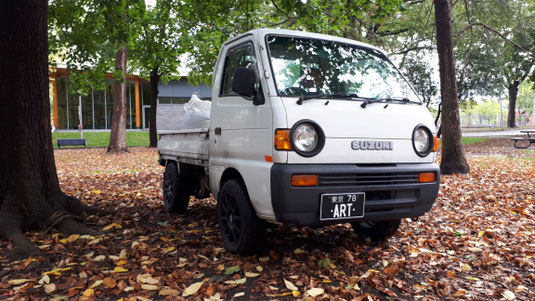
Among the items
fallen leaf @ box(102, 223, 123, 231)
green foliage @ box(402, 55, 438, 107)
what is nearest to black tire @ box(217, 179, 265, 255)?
fallen leaf @ box(102, 223, 123, 231)

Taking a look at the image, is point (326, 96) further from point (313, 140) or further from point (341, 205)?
point (341, 205)

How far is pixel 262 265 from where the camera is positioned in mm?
4000

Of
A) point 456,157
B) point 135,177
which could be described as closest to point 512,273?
point 456,157

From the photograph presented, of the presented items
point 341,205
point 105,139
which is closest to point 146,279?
point 341,205

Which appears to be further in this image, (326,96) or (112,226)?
(112,226)

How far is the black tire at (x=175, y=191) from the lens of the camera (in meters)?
6.02

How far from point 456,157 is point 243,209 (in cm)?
804

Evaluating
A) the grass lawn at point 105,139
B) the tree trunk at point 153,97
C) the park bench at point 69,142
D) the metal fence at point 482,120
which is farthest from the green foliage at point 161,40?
the metal fence at point 482,120

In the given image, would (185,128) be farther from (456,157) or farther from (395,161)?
(456,157)

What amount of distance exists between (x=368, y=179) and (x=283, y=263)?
1.12 m

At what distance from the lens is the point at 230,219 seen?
424 centimetres

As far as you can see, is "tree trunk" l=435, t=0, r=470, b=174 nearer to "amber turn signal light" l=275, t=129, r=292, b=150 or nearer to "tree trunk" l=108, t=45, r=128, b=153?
"amber turn signal light" l=275, t=129, r=292, b=150

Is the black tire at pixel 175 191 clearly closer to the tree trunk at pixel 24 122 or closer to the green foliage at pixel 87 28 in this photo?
the tree trunk at pixel 24 122

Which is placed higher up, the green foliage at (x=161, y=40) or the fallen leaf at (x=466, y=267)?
the green foliage at (x=161, y=40)
